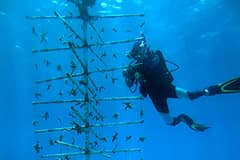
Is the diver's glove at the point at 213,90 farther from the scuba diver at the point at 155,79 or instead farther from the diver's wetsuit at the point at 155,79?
the diver's wetsuit at the point at 155,79

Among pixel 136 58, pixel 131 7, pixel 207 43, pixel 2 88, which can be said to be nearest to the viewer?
pixel 136 58

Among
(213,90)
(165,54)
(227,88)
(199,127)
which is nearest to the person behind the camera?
(227,88)

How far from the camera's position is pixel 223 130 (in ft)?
185

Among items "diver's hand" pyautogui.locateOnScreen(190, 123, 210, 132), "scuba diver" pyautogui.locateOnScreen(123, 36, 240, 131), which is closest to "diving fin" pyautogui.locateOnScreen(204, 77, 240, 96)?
"scuba diver" pyautogui.locateOnScreen(123, 36, 240, 131)

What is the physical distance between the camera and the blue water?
2498 centimetres

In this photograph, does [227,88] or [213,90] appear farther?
[213,90]

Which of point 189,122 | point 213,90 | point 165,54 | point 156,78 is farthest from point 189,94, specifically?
point 165,54

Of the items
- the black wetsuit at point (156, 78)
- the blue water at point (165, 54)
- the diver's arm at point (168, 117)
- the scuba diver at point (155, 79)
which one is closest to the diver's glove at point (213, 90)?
the scuba diver at point (155, 79)

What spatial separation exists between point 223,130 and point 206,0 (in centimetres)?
3554

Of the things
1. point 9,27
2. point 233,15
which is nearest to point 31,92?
point 9,27

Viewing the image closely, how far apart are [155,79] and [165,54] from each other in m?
24.4

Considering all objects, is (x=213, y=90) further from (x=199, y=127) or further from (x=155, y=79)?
(x=155, y=79)

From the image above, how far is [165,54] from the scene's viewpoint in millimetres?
33156

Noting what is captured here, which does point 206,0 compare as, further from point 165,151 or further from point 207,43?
point 165,151
